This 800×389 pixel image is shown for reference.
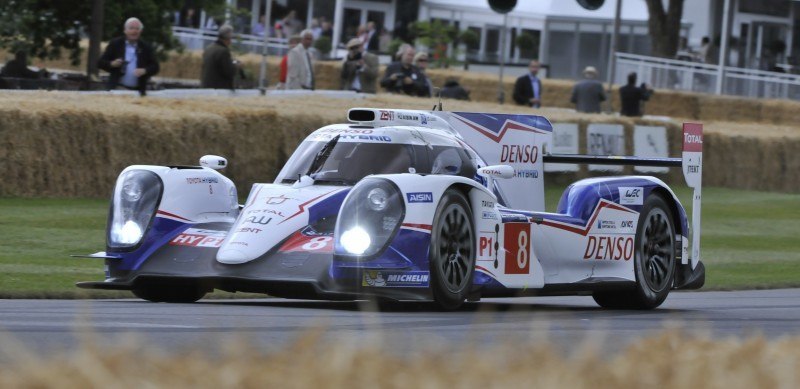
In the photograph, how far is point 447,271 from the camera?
30.5 ft

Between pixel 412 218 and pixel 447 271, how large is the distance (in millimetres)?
437

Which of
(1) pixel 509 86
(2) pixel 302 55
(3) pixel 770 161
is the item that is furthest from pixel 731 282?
(1) pixel 509 86

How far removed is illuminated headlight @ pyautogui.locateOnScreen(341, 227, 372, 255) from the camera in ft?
29.6

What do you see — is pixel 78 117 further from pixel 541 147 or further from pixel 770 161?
pixel 770 161

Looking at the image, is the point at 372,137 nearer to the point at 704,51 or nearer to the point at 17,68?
the point at 17,68

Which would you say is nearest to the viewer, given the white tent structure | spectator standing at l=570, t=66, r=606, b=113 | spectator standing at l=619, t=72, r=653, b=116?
spectator standing at l=570, t=66, r=606, b=113

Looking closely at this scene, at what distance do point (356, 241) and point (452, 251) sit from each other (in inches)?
25.1

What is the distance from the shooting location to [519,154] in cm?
1149

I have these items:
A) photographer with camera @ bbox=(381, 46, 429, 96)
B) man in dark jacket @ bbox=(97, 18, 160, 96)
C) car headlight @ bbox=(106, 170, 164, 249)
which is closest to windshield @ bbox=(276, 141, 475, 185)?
car headlight @ bbox=(106, 170, 164, 249)

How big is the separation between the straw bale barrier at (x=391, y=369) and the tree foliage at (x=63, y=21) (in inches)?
830

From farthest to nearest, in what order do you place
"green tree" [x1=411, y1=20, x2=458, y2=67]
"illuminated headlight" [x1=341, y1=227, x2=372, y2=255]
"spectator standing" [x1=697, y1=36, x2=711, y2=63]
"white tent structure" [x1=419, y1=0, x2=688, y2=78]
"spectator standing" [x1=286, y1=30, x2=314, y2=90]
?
1. "white tent structure" [x1=419, y1=0, x2=688, y2=78]
2. "spectator standing" [x1=697, y1=36, x2=711, y2=63]
3. "green tree" [x1=411, y1=20, x2=458, y2=67]
4. "spectator standing" [x1=286, y1=30, x2=314, y2=90]
5. "illuminated headlight" [x1=341, y1=227, x2=372, y2=255]

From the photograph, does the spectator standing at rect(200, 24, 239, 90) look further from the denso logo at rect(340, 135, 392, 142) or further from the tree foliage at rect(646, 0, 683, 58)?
the tree foliage at rect(646, 0, 683, 58)

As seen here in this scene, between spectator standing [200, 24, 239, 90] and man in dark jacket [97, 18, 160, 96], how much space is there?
2.18 m

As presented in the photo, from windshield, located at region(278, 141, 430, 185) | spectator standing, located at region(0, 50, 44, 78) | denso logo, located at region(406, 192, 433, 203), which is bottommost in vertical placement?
denso logo, located at region(406, 192, 433, 203)
